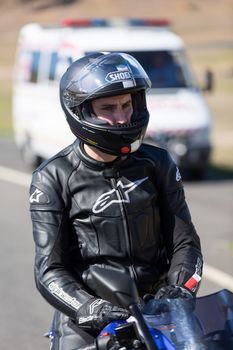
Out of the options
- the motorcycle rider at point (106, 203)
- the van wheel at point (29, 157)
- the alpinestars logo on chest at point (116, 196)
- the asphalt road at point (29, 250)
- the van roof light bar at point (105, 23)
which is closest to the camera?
the motorcycle rider at point (106, 203)

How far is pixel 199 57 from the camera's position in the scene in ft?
160

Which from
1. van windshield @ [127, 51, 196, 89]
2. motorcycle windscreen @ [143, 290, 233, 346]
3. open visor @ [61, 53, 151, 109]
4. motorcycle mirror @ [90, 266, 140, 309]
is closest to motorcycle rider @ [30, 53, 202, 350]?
open visor @ [61, 53, 151, 109]

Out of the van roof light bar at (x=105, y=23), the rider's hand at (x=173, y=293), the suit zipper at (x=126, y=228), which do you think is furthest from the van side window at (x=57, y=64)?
the rider's hand at (x=173, y=293)

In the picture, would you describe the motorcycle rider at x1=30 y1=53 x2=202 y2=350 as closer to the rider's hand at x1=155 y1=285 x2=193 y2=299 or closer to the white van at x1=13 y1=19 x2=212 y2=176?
the rider's hand at x1=155 y1=285 x2=193 y2=299

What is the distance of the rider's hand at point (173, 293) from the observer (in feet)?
12.2

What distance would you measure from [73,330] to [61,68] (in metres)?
11.0

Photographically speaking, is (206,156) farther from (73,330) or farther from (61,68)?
(73,330)

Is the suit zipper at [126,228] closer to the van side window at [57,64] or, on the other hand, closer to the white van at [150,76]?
the white van at [150,76]

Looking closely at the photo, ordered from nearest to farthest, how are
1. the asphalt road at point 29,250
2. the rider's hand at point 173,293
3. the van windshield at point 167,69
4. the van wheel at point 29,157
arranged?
the rider's hand at point 173,293 → the asphalt road at point 29,250 → the van windshield at point 167,69 → the van wheel at point 29,157

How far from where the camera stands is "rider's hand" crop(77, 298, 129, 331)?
3.56m

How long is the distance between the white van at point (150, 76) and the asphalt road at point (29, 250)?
668 millimetres

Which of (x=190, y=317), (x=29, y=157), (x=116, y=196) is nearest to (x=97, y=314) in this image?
(x=190, y=317)

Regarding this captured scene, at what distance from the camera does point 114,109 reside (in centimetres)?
415

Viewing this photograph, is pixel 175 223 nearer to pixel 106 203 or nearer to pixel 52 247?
pixel 106 203
